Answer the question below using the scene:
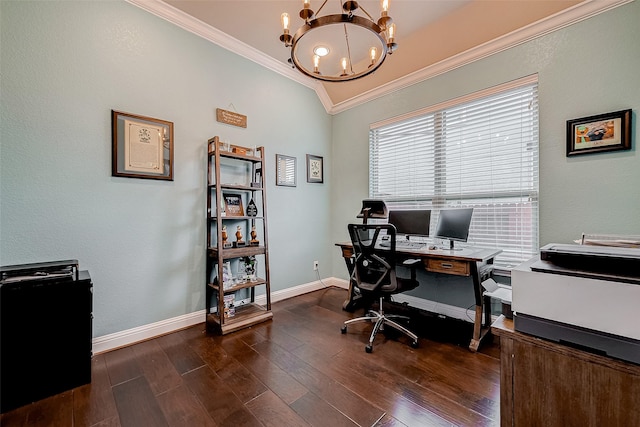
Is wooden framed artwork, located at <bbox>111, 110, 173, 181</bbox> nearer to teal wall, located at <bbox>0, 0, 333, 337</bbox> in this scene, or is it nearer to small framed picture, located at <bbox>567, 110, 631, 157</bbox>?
teal wall, located at <bbox>0, 0, 333, 337</bbox>

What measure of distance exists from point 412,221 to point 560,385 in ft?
6.67

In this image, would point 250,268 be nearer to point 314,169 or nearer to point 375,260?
point 375,260

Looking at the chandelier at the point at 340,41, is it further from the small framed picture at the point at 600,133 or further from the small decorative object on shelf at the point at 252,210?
the small framed picture at the point at 600,133

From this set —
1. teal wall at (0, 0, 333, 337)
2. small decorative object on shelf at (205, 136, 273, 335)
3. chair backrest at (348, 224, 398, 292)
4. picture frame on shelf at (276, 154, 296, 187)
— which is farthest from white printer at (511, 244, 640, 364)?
picture frame on shelf at (276, 154, 296, 187)

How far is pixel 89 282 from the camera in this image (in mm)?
1703

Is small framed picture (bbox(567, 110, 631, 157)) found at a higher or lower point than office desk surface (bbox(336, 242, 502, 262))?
higher

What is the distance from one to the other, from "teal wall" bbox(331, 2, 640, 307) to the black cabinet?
10.2ft

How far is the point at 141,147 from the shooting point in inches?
88.0

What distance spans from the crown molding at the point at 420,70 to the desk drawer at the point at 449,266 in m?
1.99

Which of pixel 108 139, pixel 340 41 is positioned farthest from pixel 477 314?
pixel 108 139

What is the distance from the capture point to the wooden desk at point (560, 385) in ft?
2.58

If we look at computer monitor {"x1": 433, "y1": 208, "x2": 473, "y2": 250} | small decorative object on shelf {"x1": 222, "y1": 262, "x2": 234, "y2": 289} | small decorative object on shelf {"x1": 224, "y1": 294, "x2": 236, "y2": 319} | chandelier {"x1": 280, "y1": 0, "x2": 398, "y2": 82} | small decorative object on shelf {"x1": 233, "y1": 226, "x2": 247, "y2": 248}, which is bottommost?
small decorative object on shelf {"x1": 224, "y1": 294, "x2": 236, "y2": 319}

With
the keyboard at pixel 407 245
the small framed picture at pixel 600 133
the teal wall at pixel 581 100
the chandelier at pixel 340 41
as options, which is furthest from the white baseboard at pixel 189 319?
the chandelier at pixel 340 41

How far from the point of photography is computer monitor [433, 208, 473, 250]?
243 centimetres
